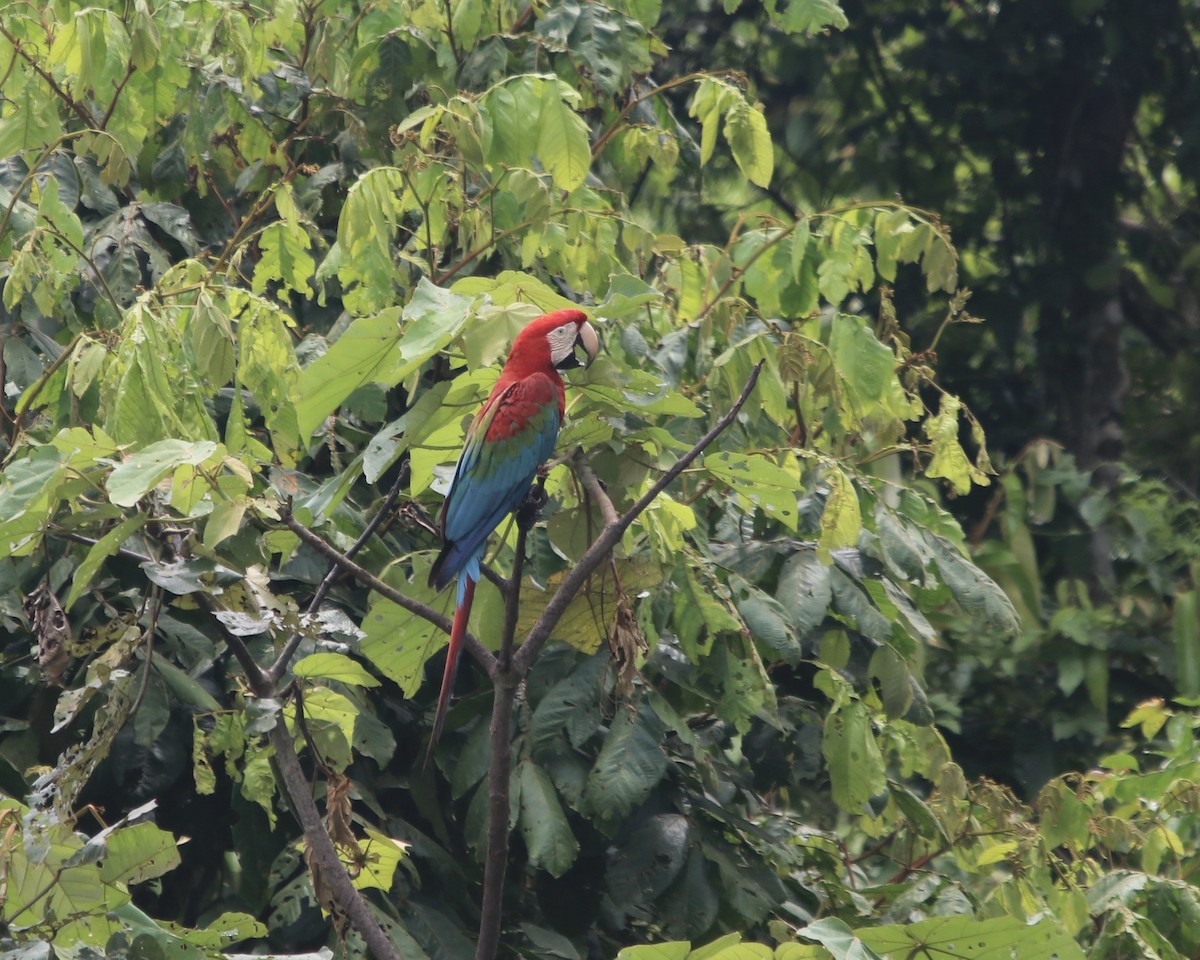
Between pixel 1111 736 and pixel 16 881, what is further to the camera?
pixel 1111 736

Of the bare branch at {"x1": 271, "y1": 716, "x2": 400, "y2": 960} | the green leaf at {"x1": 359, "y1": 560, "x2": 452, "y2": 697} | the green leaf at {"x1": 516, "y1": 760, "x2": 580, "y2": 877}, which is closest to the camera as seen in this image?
the bare branch at {"x1": 271, "y1": 716, "x2": 400, "y2": 960}

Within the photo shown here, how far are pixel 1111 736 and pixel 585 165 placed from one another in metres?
3.44

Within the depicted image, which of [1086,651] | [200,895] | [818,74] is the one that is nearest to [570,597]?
[200,895]

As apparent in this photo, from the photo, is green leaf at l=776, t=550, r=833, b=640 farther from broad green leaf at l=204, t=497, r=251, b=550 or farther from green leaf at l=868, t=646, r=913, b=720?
broad green leaf at l=204, t=497, r=251, b=550

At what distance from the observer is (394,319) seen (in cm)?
204

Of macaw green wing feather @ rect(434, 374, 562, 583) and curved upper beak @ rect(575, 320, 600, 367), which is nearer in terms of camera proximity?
macaw green wing feather @ rect(434, 374, 562, 583)

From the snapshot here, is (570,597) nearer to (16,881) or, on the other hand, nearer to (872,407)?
(16,881)

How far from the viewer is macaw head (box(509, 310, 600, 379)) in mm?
2572

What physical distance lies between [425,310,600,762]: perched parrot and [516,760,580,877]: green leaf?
0.37 m

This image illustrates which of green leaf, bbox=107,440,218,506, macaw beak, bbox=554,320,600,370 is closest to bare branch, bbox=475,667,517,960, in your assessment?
green leaf, bbox=107,440,218,506

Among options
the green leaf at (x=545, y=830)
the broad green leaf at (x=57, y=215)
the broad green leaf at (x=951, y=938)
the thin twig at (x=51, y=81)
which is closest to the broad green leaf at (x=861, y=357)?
the green leaf at (x=545, y=830)

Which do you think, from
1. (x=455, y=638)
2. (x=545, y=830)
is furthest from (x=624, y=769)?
(x=455, y=638)

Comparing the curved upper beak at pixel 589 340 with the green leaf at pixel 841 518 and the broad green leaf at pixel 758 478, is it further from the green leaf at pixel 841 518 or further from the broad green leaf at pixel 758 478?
the green leaf at pixel 841 518

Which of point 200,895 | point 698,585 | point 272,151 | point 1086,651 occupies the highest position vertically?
point 272,151
